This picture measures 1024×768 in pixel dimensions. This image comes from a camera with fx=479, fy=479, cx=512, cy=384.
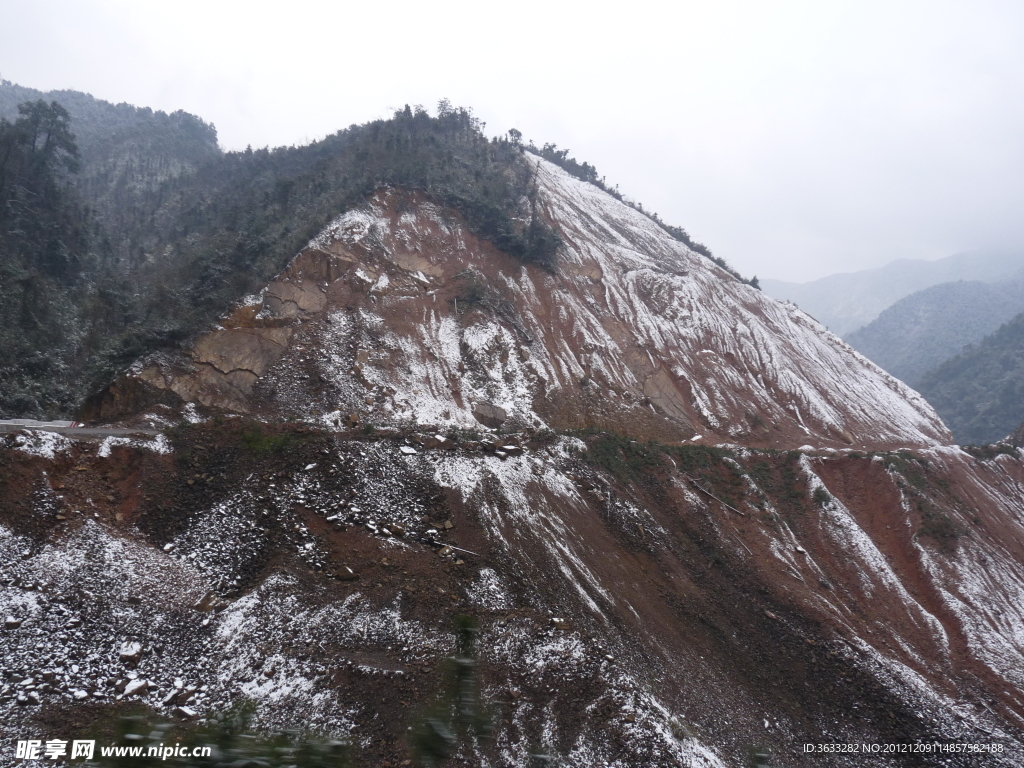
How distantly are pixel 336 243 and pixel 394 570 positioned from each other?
60.9ft

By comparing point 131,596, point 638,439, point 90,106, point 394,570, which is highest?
point 90,106

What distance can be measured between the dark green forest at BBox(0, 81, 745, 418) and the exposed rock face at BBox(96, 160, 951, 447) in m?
1.69

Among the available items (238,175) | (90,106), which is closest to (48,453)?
(238,175)

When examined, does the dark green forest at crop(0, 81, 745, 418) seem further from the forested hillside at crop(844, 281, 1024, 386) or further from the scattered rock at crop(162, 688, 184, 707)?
the forested hillside at crop(844, 281, 1024, 386)

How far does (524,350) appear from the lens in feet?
82.3

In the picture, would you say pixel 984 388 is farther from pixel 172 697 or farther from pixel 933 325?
pixel 172 697

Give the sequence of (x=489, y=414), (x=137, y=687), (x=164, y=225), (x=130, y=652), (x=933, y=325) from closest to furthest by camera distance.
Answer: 1. (x=137, y=687)
2. (x=130, y=652)
3. (x=489, y=414)
4. (x=164, y=225)
5. (x=933, y=325)

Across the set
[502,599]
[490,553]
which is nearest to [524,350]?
[490,553]

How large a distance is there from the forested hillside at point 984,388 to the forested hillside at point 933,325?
11.5 m

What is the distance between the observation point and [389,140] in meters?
36.3

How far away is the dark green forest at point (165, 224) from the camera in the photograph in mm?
18969

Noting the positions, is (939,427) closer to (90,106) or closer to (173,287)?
(173,287)

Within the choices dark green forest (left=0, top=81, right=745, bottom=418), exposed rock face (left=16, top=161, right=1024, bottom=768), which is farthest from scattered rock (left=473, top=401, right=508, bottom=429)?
dark green forest (left=0, top=81, right=745, bottom=418)

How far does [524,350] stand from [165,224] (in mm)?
40675
